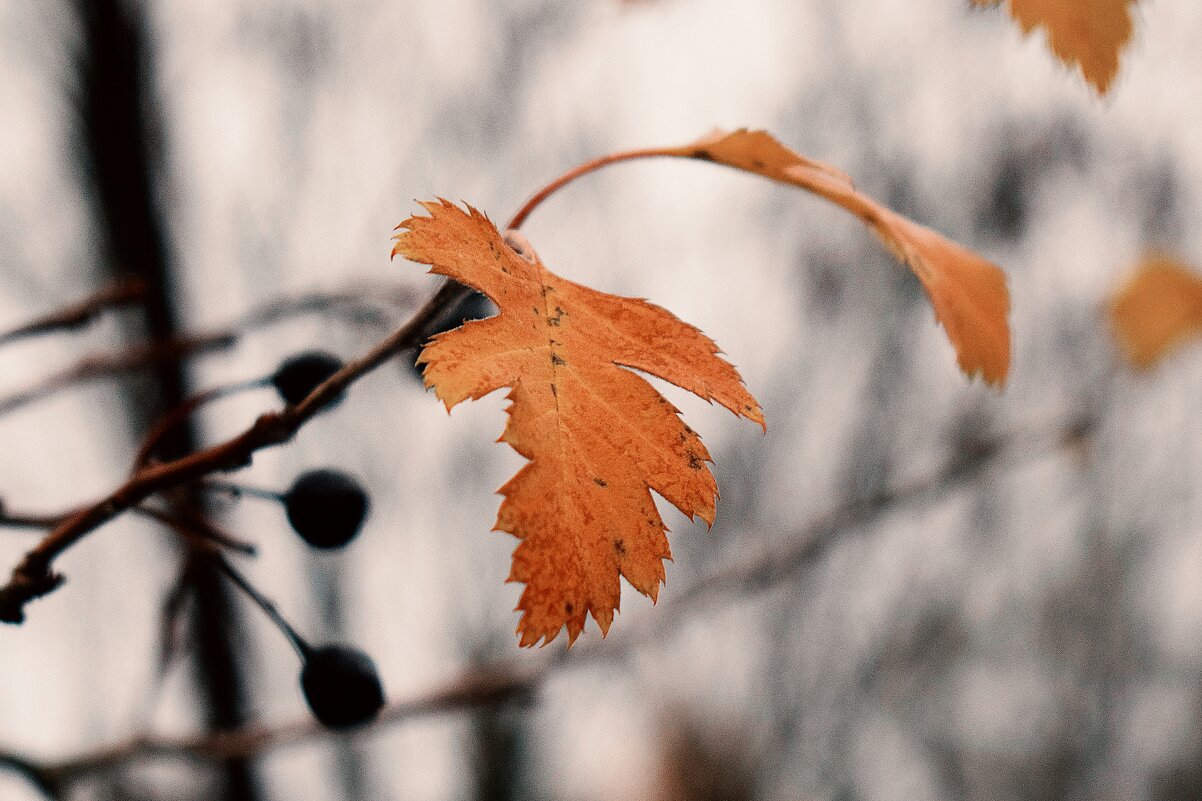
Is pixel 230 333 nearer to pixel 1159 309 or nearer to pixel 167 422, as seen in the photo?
pixel 167 422

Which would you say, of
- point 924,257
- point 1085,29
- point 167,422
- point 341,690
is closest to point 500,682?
point 341,690

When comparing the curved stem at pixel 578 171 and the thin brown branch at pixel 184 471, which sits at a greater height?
the curved stem at pixel 578 171

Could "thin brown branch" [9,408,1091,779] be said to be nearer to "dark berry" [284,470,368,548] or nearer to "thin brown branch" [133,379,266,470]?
"dark berry" [284,470,368,548]

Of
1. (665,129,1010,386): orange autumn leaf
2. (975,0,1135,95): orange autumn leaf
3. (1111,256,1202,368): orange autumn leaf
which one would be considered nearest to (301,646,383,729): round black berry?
(665,129,1010,386): orange autumn leaf

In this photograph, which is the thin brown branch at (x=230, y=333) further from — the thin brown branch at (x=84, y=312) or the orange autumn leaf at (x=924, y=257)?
the orange autumn leaf at (x=924, y=257)

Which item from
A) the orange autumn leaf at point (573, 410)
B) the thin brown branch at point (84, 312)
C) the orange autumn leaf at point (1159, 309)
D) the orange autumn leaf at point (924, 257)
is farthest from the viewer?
the orange autumn leaf at point (1159, 309)

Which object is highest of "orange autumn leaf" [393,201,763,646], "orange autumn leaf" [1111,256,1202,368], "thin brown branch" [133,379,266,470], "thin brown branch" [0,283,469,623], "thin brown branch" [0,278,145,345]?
"orange autumn leaf" [1111,256,1202,368]

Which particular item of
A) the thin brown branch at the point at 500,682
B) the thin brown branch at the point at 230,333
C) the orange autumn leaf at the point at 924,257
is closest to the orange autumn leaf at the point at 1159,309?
the thin brown branch at the point at 500,682
